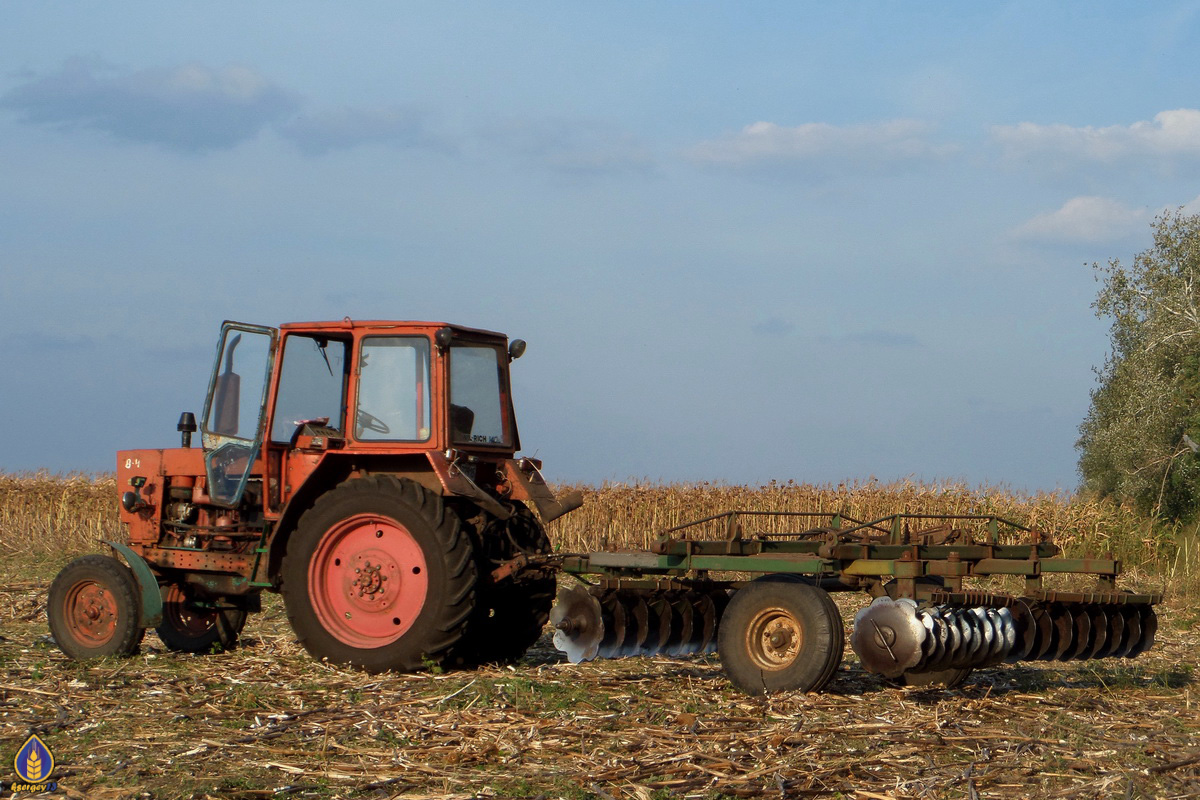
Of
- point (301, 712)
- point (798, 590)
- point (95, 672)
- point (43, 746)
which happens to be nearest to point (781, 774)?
point (798, 590)

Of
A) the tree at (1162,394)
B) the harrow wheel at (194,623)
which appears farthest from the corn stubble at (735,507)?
the harrow wheel at (194,623)

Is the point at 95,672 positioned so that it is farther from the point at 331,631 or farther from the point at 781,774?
the point at 781,774

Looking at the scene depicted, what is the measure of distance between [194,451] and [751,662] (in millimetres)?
5039

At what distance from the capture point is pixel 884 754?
20.1 ft

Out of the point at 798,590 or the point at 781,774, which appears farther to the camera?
the point at 798,590

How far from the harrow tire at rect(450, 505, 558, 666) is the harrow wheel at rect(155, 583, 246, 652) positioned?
2.14 meters

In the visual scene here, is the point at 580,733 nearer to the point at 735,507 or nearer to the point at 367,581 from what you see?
the point at 367,581

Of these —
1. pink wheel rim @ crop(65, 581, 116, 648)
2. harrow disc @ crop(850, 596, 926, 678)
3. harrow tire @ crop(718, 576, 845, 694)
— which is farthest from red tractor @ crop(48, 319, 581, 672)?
harrow disc @ crop(850, 596, 926, 678)

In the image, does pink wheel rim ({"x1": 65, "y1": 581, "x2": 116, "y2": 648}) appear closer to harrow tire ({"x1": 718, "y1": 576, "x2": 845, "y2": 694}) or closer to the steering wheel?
the steering wheel

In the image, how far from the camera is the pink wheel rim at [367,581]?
337 inches

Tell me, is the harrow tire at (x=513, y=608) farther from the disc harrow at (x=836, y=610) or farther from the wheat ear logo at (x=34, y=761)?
the wheat ear logo at (x=34, y=761)

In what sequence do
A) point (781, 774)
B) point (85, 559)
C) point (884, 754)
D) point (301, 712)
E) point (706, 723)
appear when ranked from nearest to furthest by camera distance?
point (781, 774), point (884, 754), point (706, 723), point (301, 712), point (85, 559)

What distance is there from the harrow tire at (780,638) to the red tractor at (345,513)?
1.58 m

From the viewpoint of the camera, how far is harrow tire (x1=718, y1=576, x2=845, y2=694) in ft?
24.1
